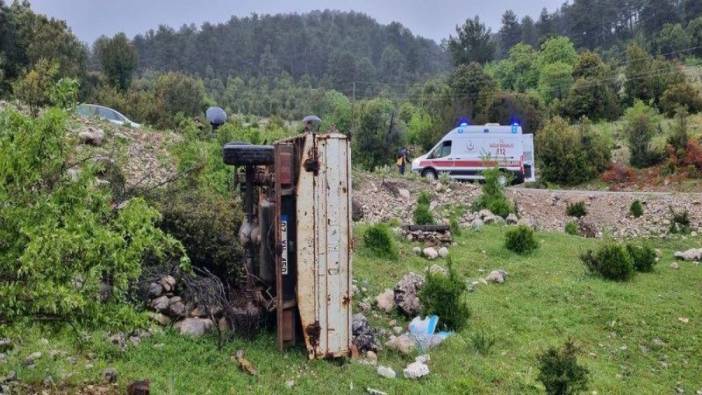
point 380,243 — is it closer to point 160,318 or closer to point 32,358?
point 160,318

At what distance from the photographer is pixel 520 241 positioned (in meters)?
10.3

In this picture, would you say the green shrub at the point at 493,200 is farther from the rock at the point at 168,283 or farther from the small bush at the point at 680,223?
the rock at the point at 168,283

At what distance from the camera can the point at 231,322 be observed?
524cm

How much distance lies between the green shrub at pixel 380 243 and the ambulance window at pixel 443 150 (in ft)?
53.0

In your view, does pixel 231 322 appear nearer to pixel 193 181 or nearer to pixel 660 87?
pixel 193 181

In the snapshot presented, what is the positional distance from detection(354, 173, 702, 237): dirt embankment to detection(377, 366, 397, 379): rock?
915cm

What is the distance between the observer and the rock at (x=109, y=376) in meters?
4.11

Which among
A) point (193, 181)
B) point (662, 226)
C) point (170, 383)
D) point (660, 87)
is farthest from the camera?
point (660, 87)

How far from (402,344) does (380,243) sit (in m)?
3.78

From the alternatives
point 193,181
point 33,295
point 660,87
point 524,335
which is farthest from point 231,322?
point 660,87

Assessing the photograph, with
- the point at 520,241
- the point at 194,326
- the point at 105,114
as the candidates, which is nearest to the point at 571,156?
the point at 520,241

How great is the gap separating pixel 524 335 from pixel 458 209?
31.3 ft

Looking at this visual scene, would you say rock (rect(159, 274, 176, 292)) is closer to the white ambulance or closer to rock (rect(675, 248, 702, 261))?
rock (rect(675, 248, 702, 261))

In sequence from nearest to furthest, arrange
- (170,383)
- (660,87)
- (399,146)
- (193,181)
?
(170,383)
(193,181)
(399,146)
(660,87)
